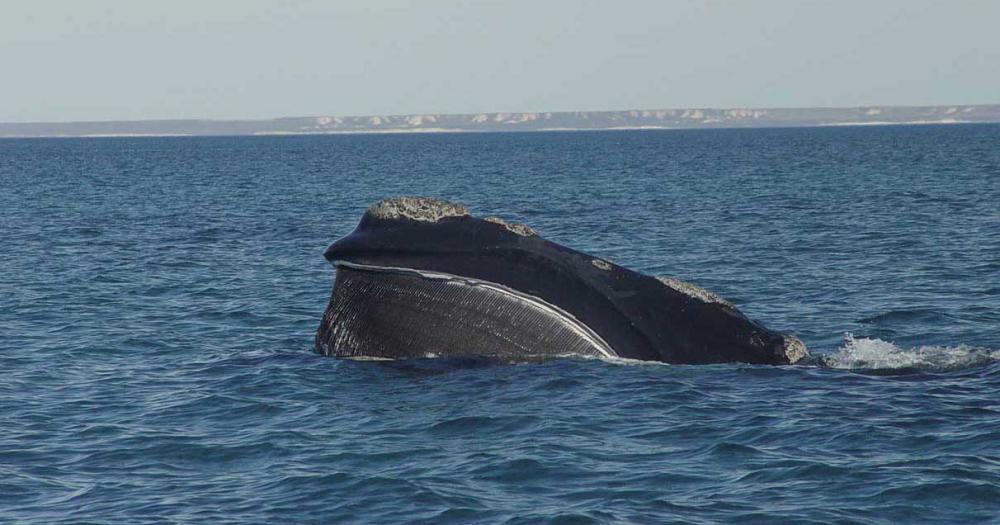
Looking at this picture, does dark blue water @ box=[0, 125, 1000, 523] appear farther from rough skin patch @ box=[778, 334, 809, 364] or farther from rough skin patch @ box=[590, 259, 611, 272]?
rough skin patch @ box=[590, 259, 611, 272]

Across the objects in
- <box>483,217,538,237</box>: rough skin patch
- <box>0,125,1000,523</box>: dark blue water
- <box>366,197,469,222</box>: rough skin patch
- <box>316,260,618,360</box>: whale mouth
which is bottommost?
<box>0,125,1000,523</box>: dark blue water

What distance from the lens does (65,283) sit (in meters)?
27.6

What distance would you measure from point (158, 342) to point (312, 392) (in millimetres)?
5776

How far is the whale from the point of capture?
45.1 feet

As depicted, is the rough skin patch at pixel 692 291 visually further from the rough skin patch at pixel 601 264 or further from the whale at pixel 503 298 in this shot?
the rough skin patch at pixel 601 264

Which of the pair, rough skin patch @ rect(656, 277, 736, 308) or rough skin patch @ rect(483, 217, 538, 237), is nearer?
rough skin patch @ rect(656, 277, 736, 308)

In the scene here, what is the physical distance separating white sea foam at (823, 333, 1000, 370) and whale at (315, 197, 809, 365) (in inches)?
72.6

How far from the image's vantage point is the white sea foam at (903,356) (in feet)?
50.4

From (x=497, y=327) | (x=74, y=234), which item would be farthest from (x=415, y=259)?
(x=74, y=234)

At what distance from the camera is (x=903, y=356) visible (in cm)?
1603

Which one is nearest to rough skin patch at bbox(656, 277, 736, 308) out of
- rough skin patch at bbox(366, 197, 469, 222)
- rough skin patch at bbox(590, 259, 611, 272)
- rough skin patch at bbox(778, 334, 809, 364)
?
rough skin patch at bbox(590, 259, 611, 272)

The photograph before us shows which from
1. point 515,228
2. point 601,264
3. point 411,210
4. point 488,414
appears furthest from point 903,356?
point 411,210

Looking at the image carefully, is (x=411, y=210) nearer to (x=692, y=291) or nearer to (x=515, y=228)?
(x=515, y=228)

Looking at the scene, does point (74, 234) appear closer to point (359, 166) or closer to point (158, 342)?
point (158, 342)
